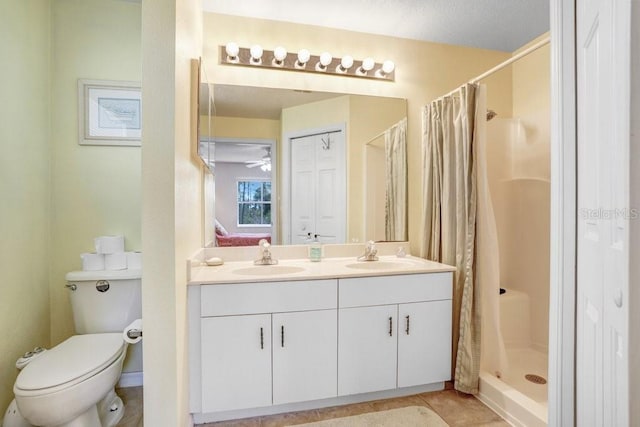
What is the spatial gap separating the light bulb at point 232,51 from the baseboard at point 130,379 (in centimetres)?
219

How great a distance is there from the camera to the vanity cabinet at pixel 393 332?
1.75 metres

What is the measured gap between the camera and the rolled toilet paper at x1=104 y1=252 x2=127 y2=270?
6.11 feet

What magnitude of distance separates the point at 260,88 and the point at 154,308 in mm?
1536

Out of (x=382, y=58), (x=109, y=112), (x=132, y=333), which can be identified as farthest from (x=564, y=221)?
(x=109, y=112)

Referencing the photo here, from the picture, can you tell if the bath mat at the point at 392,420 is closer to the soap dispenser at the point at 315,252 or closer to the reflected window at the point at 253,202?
the soap dispenser at the point at 315,252

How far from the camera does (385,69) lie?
7.60ft

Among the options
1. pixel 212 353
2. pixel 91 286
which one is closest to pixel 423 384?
pixel 212 353

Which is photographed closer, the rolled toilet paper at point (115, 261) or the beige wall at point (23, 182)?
the beige wall at point (23, 182)

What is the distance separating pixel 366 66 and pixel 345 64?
169mm

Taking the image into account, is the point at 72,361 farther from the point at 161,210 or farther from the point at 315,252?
the point at 315,252

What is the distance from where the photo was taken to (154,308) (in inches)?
50.4

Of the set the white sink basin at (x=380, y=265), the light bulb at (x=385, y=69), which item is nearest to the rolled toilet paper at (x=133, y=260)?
the white sink basin at (x=380, y=265)

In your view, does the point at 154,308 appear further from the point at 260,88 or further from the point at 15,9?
the point at 15,9

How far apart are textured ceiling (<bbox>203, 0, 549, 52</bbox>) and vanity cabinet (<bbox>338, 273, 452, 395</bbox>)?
175 centimetres
